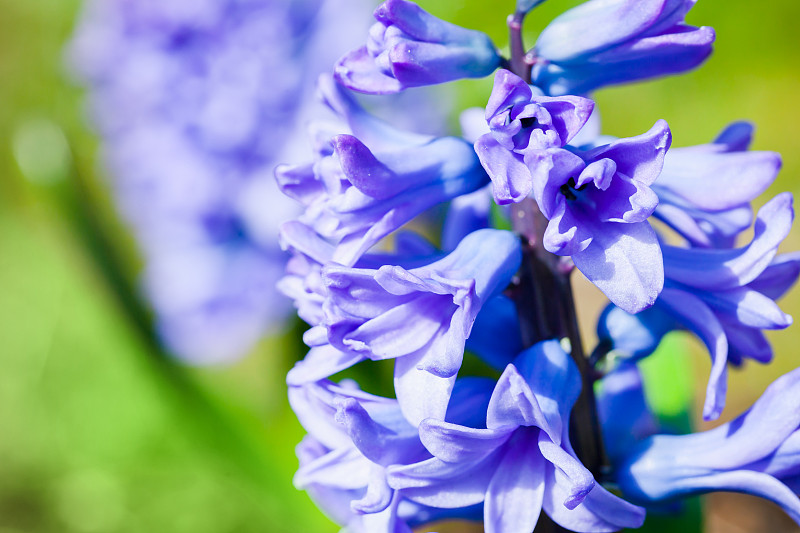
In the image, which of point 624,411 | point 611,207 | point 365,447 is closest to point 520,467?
point 365,447

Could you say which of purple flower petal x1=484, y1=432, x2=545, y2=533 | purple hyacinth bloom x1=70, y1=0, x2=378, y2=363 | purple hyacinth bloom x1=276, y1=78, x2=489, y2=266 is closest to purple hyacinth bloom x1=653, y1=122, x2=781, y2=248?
purple hyacinth bloom x1=276, y1=78, x2=489, y2=266

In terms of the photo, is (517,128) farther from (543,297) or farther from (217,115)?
(217,115)

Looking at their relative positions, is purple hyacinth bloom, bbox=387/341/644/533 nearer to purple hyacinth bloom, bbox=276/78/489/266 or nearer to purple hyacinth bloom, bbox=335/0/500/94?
purple hyacinth bloom, bbox=276/78/489/266

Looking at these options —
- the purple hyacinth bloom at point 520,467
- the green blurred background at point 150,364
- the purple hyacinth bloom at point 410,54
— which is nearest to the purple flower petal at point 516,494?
the purple hyacinth bloom at point 520,467

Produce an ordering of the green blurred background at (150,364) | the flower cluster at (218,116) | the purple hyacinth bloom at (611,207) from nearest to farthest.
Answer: the purple hyacinth bloom at (611,207)
the green blurred background at (150,364)
the flower cluster at (218,116)

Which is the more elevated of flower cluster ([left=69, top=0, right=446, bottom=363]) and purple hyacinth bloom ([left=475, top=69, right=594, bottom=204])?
purple hyacinth bloom ([left=475, top=69, right=594, bottom=204])

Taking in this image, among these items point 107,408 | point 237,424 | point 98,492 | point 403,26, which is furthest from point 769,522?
point 107,408

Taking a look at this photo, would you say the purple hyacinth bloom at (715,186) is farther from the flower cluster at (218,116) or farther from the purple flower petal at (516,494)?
the flower cluster at (218,116)

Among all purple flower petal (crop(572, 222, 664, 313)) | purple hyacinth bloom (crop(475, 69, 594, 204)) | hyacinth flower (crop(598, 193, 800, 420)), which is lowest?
hyacinth flower (crop(598, 193, 800, 420))
